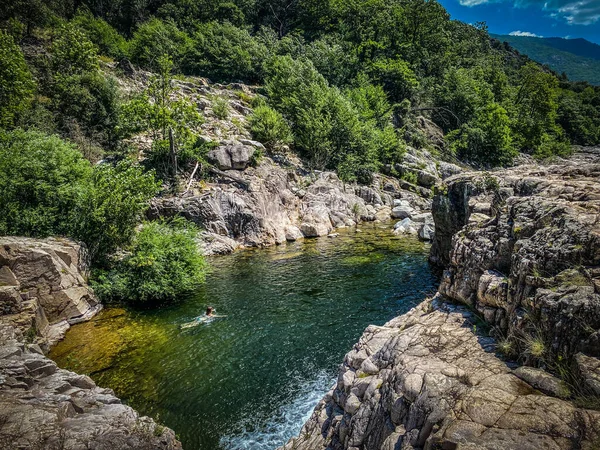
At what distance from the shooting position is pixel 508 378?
6.75 m

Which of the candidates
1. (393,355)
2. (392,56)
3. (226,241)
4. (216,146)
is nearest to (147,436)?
(393,355)

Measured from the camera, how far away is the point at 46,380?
33.4 feet

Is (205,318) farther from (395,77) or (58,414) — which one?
(395,77)

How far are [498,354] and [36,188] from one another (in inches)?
1023

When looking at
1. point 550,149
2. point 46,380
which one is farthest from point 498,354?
point 550,149

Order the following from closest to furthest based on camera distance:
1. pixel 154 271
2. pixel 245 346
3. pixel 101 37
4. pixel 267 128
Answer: pixel 245 346 < pixel 154 271 < pixel 267 128 < pixel 101 37

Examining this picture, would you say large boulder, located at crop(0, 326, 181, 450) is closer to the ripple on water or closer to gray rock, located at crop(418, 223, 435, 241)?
the ripple on water

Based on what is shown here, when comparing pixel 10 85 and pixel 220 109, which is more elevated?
pixel 220 109

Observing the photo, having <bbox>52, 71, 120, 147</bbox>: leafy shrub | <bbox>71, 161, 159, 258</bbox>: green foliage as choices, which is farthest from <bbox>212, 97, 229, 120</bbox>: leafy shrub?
<bbox>71, 161, 159, 258</bbox>: green foliage

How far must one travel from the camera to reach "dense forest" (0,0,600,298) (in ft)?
70.5

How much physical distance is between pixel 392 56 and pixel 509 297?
290 ft

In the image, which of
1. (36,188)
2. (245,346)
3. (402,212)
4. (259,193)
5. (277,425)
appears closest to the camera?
(277,425)

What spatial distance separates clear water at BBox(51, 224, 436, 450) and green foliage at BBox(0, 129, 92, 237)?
753cm

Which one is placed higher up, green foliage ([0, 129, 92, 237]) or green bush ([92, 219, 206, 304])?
green foliage ([0, 129, 92, 237])
